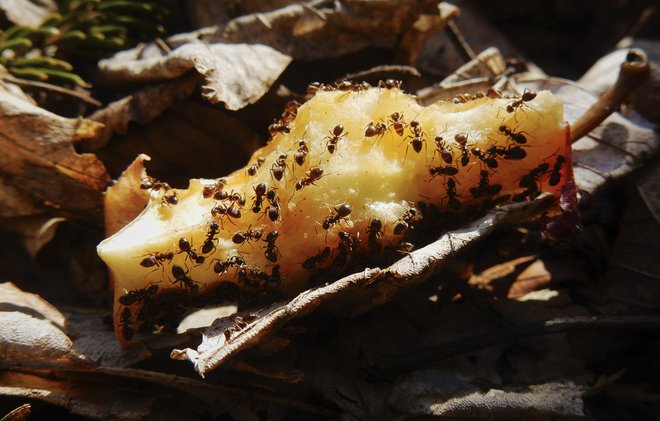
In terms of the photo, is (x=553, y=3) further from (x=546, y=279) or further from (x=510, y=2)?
(x=546, y=279)

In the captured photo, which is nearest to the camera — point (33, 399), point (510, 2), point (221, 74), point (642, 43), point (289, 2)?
point (33, 399)

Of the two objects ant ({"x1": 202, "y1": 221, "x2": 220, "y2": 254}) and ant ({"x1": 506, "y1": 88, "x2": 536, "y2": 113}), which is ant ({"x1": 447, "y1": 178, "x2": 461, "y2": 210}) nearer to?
ant ({"x1": 506, "y1": 88, "x2": 536, "y2": 113})

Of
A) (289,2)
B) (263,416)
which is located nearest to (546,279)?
(263,416)

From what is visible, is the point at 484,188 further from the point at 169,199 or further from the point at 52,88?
the point at 52,88

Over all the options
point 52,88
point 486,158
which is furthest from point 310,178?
point 52,88

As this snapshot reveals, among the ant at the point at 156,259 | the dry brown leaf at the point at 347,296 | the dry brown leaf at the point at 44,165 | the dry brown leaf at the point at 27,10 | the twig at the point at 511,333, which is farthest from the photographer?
the dry brown leaf at the point at 27,10

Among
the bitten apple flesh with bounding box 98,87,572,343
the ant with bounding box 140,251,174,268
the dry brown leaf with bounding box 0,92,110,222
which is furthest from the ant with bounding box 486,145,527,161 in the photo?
the dry brown leaf with bounding box 0,92,110,222

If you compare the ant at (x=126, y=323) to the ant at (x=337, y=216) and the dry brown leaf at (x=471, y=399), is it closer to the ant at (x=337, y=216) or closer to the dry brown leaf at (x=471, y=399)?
the ant at (x=337, y=216)

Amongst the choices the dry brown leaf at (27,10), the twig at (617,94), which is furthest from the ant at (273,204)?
the dry brown leaf at (27,10)
